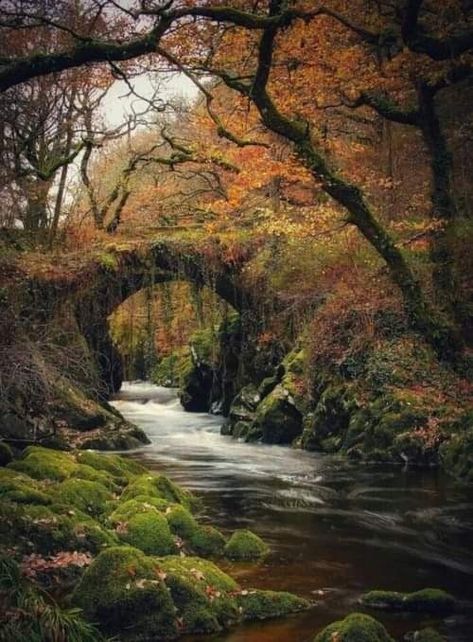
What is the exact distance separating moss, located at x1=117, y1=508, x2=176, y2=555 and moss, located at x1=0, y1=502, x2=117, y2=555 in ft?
0.82

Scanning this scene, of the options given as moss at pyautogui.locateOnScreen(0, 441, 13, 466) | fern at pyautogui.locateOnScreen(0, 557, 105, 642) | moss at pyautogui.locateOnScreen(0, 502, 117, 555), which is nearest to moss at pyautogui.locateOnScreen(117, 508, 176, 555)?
moss at pyautogui.locateOnScreen(0, 502, 117, 555)

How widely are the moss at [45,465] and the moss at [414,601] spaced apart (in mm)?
4755

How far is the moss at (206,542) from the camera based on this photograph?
8.59 metres

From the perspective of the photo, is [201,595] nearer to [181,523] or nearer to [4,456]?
[181,523]

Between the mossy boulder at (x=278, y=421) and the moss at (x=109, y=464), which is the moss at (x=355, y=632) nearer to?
the moss at (x=109, y=464)

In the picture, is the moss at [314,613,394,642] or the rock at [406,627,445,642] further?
the rock at [406,627,445,642]

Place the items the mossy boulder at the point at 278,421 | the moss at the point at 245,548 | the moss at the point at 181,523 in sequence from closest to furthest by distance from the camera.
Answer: the moss at the point at 245,548, the moss at the point at 181,523, the mossy boulder at the point at 278,421

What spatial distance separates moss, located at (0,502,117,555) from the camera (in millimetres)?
7613

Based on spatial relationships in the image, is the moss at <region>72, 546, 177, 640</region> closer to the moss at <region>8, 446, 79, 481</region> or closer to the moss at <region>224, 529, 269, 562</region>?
the moss at <region>224, 529, 269, 562</region>

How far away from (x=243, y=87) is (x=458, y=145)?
671 cm

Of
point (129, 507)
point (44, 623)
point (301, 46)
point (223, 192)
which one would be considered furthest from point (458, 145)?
point (44, 623)

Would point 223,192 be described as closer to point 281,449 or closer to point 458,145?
point 458,145

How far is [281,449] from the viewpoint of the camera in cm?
1794

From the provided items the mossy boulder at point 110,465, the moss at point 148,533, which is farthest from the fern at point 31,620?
the mossy boulder at point 110,465
